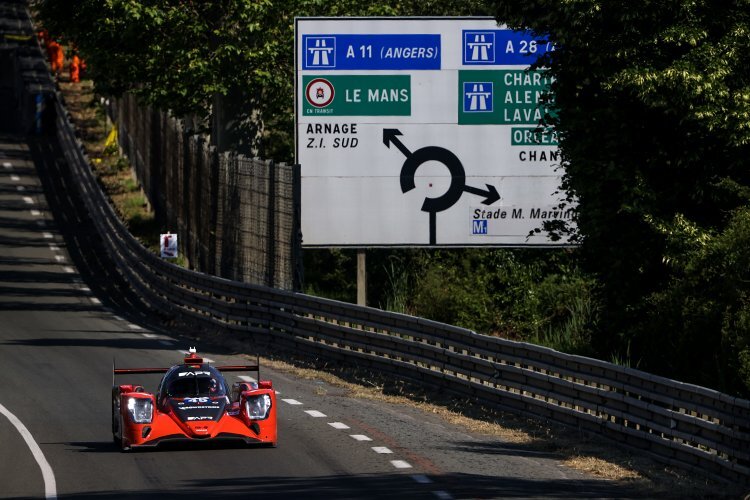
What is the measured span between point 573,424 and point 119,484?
6448 millimetres

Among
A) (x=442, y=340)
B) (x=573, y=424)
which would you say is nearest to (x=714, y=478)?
(x=573, y=424)

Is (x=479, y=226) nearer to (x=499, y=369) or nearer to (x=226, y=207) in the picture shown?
(x=226, y=207)

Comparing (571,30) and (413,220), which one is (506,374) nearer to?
(571,30)

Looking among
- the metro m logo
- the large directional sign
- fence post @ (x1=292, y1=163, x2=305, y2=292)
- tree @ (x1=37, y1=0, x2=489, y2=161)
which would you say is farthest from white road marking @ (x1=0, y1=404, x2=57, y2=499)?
tree @ (x1=37, y1=0, x2=489, y2=161)

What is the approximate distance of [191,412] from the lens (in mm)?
18547

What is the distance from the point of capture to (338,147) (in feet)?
104

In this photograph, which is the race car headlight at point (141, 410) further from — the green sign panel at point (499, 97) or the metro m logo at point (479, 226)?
the green sign panel at point (499, 97)

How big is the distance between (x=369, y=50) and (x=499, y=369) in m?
11.2

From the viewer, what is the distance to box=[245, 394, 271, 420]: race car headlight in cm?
1875

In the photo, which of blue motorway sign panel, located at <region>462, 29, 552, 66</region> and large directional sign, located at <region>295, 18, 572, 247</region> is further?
blue motorway sign panel, located at <region>462, 29, 552, 66</region>

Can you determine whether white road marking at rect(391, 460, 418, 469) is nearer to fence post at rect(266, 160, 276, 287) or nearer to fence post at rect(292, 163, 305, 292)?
fence post at rect(292, 163, 305, 292)


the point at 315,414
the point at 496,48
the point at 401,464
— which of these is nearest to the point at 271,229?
the point at 496,48

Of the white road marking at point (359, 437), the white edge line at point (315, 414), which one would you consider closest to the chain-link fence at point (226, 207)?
the white edge line at point (315, 414)

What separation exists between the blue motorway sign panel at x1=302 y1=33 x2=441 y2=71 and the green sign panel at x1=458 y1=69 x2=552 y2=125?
3.17 ft
